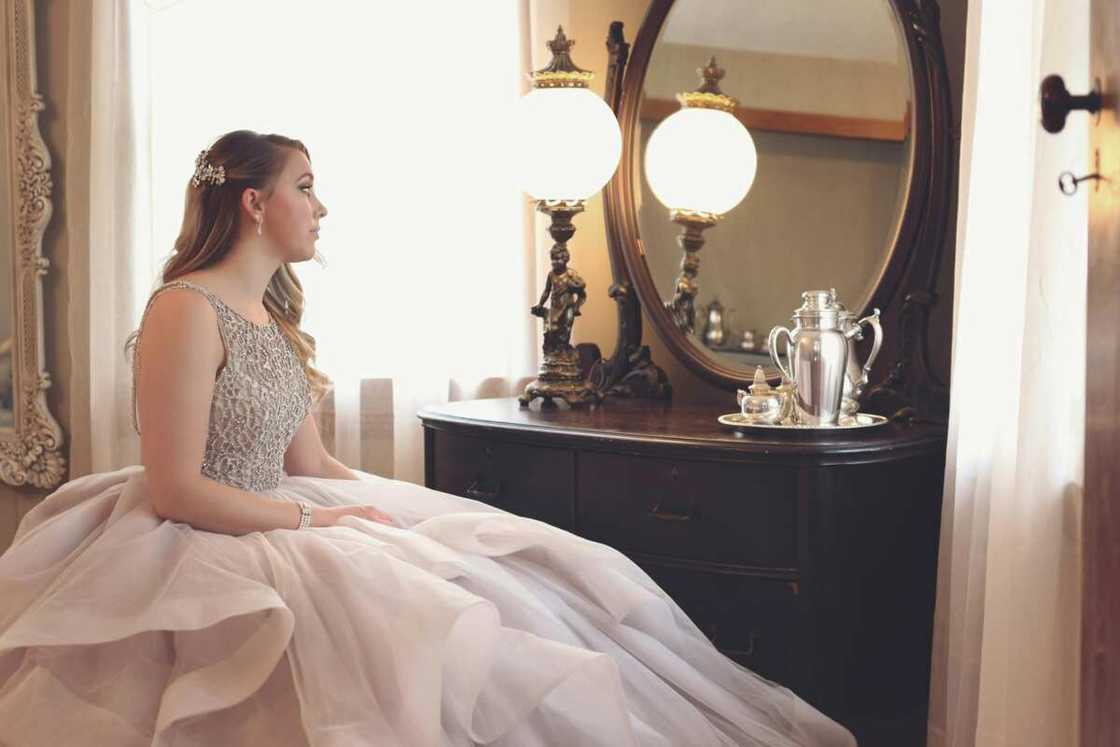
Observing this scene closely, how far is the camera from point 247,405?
2154 mm

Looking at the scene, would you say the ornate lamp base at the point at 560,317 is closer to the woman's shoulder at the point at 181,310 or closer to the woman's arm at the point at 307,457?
the woman's arm at the point at 307,457

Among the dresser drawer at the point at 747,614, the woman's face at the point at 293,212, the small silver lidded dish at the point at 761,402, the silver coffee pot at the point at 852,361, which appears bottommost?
the dresser drawer at the point at 747,614

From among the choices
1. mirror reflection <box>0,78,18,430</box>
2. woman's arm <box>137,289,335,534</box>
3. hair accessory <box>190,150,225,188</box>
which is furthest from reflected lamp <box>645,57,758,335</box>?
mirror reflection <box>0,78,18,430</box>

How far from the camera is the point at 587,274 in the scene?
11.2 ft

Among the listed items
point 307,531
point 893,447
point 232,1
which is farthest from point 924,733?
point 232,1

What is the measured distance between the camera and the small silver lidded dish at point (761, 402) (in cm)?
253

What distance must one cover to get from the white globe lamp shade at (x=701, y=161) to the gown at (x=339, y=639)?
1.13 meters

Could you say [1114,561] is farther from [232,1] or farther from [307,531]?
[232,1]

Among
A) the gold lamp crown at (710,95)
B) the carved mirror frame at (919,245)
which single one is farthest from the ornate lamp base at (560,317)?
the carved mirror frame at (919,245)

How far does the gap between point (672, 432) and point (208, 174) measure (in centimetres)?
99

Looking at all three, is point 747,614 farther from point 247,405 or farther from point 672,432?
point 247,405

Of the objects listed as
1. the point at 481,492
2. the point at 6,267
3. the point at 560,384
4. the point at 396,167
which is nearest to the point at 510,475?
the point at 481,492

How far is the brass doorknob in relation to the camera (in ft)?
3.80

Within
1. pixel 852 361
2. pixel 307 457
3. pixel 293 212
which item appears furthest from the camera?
pixel 852 361
